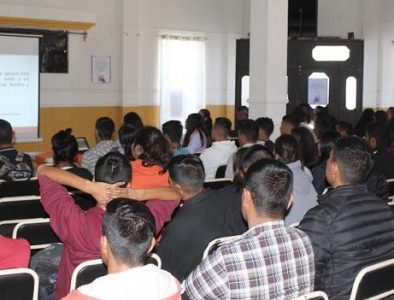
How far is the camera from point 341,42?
432 inches

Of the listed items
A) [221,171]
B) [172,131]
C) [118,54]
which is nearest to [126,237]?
[221,171]

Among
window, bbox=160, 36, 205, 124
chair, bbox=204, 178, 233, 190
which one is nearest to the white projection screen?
window, bbox=160, 36, 205, 124

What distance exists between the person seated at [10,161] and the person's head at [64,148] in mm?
312

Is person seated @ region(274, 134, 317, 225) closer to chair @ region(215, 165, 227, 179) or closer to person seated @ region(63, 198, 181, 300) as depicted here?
chair @ region(215, 165, 227, 179)

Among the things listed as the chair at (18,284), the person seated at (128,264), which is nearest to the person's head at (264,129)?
the chair at (18,284)

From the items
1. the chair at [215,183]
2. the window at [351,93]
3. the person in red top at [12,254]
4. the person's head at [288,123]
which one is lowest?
the person in red top at [12,254]

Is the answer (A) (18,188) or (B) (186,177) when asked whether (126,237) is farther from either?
(A) (18,188)

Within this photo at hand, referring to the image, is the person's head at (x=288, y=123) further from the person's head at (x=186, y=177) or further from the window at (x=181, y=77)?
the window at (x=181, y=77)

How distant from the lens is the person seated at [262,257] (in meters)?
2.15

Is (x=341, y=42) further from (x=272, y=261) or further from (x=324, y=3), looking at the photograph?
(x=272, y=261)

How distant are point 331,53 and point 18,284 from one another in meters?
9.32

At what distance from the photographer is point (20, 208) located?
4.11 metres

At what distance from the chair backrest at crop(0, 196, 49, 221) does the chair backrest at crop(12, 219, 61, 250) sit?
21.5 inches

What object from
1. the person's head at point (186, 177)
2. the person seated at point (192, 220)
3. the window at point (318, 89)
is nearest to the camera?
the person seated at point (192, 220)
